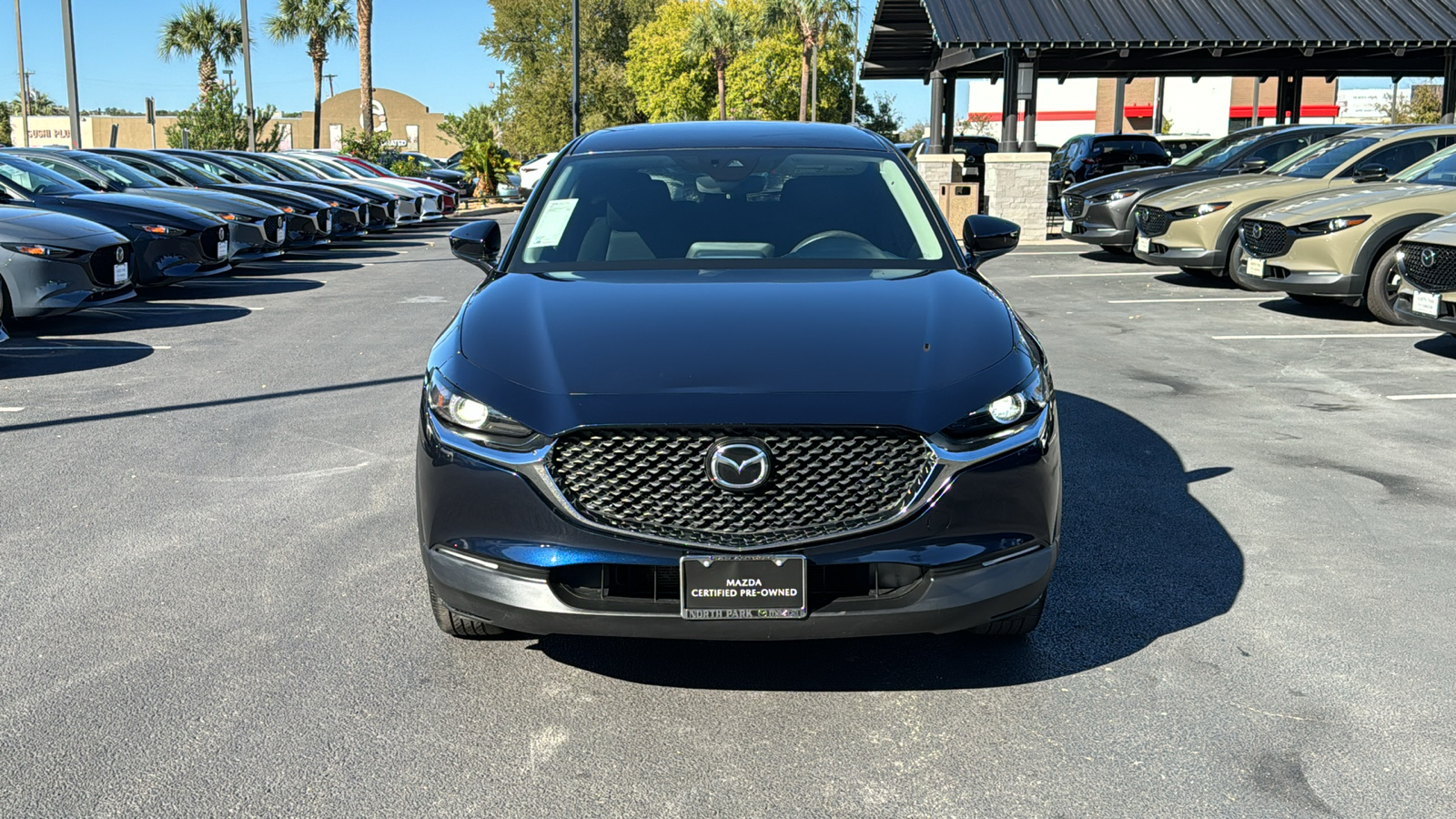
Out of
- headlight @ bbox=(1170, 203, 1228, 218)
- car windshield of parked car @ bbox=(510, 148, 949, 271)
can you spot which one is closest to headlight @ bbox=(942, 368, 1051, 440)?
car windshield of parked car @ bbox=(510, 148, 949, 271)

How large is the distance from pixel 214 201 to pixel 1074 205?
436 inches

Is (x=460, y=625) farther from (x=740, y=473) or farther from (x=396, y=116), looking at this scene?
(x=396, y=116)

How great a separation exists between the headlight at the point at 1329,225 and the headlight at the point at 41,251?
10.4 meters

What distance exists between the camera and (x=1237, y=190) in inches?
552

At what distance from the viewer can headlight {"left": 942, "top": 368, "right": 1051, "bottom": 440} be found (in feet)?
11.1

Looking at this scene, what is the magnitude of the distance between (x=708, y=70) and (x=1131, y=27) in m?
60.8

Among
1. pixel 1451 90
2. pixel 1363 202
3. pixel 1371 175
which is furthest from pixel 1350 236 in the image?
pixel 1451 90

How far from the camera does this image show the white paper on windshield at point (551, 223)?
15.8 ft

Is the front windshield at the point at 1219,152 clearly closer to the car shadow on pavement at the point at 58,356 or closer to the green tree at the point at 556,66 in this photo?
the car shadow on pavement at the point at 58,356

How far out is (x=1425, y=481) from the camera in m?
6.14

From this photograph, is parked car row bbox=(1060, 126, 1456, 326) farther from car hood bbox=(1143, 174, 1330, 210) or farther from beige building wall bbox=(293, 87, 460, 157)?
beige building wall bbox=(293, 87, 460, 157)

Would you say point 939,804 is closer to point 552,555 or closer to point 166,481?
point 552,555

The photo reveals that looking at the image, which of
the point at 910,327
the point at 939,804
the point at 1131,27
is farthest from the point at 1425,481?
the point at 1131,27

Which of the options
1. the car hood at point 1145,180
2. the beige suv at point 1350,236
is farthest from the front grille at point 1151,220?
the beige suv at point 1350,236
